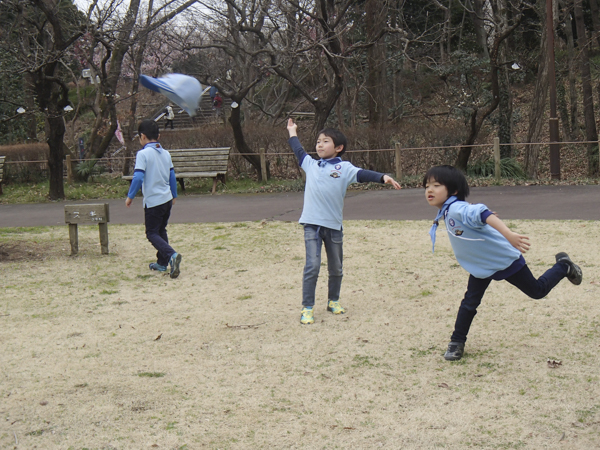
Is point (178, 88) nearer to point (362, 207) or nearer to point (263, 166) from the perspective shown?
point (362, 207)

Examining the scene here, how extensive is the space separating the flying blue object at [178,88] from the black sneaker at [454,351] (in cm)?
401

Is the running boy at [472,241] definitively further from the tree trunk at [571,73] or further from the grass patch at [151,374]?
the tree trunk at [571,73]

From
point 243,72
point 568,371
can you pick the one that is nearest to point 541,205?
point 568,371

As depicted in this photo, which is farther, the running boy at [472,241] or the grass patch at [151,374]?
the grass patch at [151,374]

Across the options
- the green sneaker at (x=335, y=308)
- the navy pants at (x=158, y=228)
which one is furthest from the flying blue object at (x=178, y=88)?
the green sneaker at (x=335, y=308)

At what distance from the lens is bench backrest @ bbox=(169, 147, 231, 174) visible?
1652 cm

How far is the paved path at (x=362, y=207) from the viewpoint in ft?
37.1

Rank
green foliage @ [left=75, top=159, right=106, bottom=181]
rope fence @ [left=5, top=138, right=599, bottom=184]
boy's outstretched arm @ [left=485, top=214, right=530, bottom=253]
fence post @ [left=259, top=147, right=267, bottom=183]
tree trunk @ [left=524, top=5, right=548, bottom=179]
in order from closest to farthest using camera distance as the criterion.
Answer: boy's outstretched arm @ [left=485, top=214, right=530, bottom=253], rope fence @ [left=5, top=138, right=599, bottom=184], fence post @ [left=259, top=147, right=267, bottom=183], tree trunk @ [left=524, top=5, right=548, bottom=179], green foliage @ [left=75, top=159, right=106, bottom=181]

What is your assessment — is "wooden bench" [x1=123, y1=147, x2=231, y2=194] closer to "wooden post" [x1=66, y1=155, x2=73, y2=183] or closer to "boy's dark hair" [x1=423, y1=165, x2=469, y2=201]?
"wooden post" [x1=66, y1=155, x2=73, y2=183]

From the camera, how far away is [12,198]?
56.0ft

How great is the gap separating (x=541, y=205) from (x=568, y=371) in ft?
26.6

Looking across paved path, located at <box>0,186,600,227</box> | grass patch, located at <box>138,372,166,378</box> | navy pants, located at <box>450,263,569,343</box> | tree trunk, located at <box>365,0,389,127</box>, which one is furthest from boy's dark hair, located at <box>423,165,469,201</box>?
tree trunk, located at <box>365,0,389,127</box>

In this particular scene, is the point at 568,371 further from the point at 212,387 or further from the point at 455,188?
the point at 212,387

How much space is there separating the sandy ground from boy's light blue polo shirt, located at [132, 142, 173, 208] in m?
0.88
